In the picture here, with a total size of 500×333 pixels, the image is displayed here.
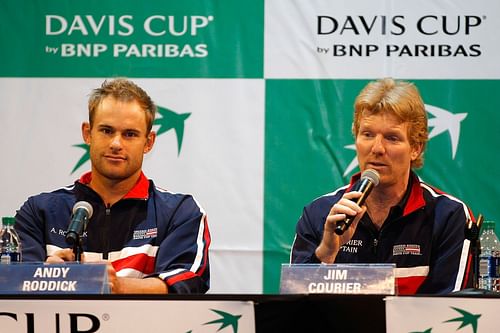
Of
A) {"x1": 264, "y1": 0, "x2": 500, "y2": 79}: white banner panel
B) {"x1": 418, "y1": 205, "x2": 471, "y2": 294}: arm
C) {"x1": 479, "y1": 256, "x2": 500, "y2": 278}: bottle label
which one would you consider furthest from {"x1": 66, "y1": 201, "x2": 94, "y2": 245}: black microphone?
{"x1": 264, "y1": 0, "x2": 500, "y2": 79}: white banner panel

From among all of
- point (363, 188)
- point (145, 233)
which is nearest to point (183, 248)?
point (145, 233)

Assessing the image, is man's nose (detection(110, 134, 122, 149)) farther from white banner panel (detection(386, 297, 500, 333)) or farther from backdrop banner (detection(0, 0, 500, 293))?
white banner panel (detection(386, 297, 500, 333))

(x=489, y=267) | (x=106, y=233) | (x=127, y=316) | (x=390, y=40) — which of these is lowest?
(x=127, y=316)

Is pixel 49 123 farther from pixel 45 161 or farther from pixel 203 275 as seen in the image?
pixel 203 275

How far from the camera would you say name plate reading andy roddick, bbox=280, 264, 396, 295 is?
8.11 feet

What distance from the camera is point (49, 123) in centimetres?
448

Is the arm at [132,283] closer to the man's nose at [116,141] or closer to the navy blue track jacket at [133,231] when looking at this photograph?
the navy blue track jacket at [133,231]

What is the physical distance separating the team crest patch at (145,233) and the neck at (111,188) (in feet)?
0.54

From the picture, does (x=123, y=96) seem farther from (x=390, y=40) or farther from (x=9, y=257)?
(x=390, y=40)

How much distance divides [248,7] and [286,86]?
40cm

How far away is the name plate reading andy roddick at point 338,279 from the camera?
2.47 meters

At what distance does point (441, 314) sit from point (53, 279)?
0.97 metres

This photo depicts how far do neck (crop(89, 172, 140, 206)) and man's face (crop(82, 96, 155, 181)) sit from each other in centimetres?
2

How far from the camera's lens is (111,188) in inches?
136
